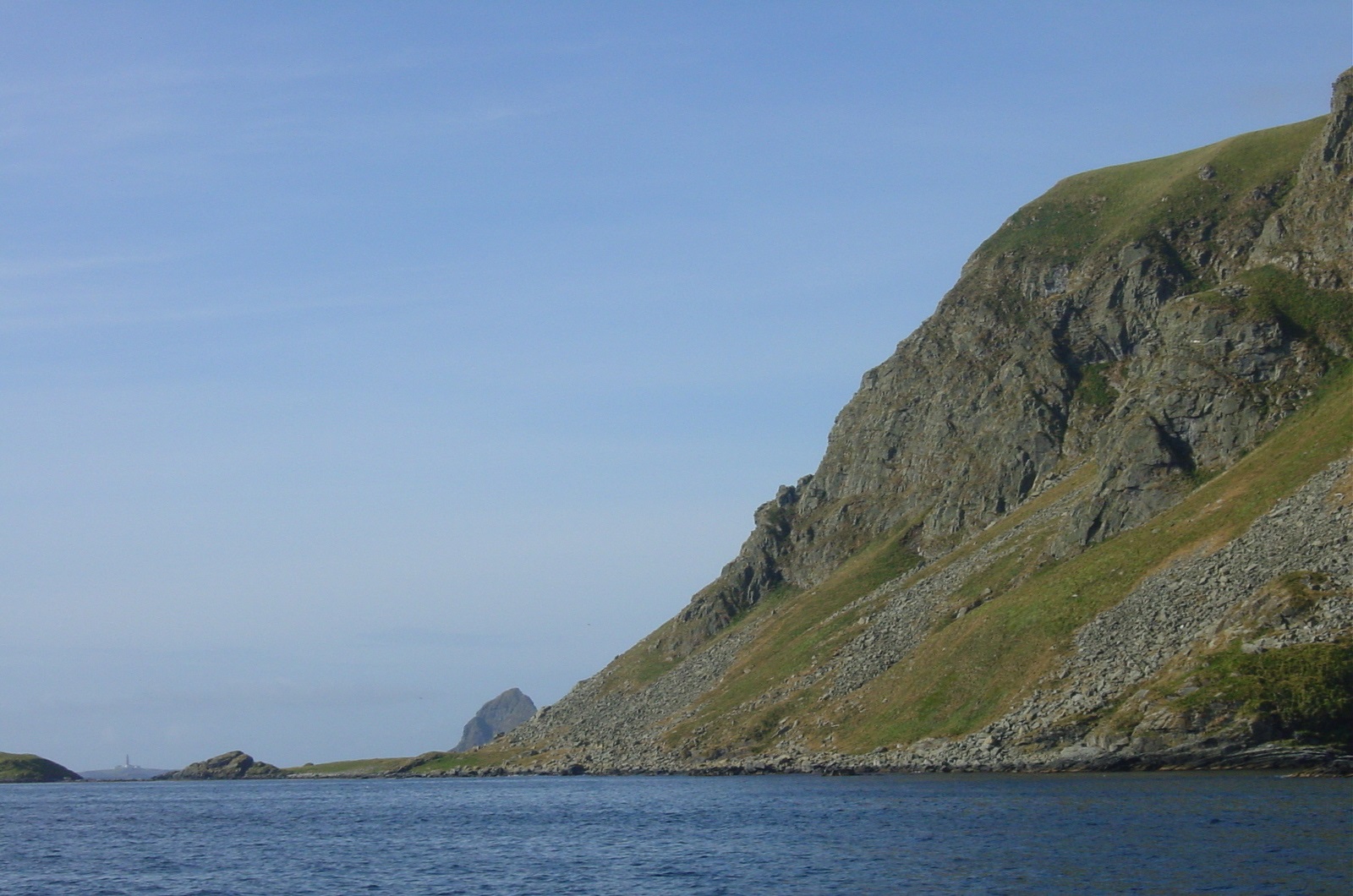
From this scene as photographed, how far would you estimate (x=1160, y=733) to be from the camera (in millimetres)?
100188

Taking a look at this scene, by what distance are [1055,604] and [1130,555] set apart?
9.54 meters

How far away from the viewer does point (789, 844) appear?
7788 centimetres

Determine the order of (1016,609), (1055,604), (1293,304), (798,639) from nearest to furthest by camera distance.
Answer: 1. (1055,604)
2. (1016,609)
3. (1293,304)
4. (798,639)

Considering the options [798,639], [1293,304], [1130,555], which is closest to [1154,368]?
[1293,304]

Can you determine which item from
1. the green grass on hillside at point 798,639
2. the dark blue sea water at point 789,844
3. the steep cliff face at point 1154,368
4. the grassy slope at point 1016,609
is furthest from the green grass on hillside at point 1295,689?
the green grass on hillside at point 798,639

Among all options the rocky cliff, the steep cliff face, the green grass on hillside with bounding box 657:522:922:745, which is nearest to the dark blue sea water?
the rocky cliff

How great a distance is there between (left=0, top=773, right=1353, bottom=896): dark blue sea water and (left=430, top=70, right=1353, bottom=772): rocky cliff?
353 inches

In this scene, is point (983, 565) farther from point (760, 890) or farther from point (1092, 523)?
point (760, 890)

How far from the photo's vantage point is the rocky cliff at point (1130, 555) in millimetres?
103562

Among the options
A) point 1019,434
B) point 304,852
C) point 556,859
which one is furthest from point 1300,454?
point 304,852

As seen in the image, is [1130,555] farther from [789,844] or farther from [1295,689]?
[789,844]

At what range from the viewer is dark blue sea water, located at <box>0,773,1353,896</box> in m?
60.0

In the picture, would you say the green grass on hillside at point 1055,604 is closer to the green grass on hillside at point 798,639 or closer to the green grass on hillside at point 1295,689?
the green grass on hillside at point 798,639

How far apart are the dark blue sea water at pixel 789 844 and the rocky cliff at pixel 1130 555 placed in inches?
353
